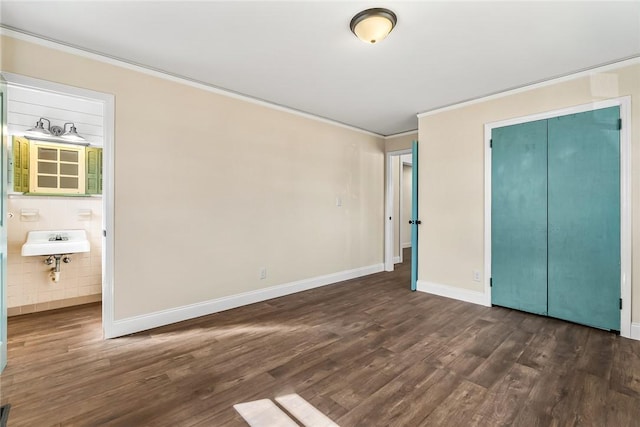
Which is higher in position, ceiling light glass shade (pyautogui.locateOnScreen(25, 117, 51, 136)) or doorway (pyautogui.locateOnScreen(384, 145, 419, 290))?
ceiling light glass shade (pyautogui.locateOnScreen(25, 117, 51, 136))

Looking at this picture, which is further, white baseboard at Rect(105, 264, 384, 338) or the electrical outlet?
the electrical outlet

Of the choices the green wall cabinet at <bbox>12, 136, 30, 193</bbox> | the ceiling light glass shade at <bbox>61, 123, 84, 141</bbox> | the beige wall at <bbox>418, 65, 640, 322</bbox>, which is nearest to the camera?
the beige wall at <bbox>418, 65, 640, 322</bbox>

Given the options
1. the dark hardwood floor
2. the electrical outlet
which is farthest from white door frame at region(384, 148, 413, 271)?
the dark hardwood floor

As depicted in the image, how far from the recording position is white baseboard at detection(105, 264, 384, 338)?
2.68 m

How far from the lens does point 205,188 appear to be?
319cm

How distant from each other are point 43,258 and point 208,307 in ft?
6.81

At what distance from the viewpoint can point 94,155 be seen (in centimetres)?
373

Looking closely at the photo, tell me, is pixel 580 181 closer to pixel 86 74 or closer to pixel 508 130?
pixel 508 130

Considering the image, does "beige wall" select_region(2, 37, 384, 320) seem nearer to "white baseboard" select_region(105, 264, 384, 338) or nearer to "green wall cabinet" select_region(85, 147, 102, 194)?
"white baseboard" select_region(105, 264, 384, 338)

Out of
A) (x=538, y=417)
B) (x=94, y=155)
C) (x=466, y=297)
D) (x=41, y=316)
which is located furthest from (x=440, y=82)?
(x=41, y=316)

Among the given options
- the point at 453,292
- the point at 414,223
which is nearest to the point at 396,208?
the point at 414,223

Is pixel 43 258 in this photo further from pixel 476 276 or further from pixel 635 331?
pixel 635 331

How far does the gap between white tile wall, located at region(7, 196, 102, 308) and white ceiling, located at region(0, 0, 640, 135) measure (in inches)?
81.4

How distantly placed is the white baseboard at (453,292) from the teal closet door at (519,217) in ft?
0.43
